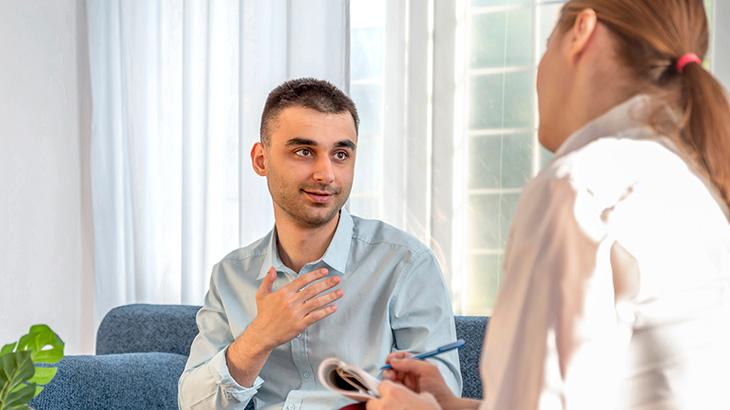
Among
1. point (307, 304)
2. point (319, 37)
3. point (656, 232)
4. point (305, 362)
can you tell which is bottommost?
point (305, 362)

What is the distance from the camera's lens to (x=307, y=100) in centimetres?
228

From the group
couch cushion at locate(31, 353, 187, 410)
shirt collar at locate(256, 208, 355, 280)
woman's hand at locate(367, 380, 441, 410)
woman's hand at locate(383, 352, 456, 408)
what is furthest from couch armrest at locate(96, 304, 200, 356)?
woman's hand at locate(367, 380, 441, 410)

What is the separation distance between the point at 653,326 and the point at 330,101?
1.49 metres

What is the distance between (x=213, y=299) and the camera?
2.35 metres

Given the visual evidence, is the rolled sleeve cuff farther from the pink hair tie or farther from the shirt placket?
A: the pink hair tie

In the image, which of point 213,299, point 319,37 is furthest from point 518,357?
point 319,37

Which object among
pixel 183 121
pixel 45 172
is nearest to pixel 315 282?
pixel 183 121

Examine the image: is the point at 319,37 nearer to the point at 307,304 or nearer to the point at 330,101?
the point at 330,101

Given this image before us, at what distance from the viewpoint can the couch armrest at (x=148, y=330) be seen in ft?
9.37

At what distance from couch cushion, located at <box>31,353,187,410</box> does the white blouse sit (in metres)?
1.69

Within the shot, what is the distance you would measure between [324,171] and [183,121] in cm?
145

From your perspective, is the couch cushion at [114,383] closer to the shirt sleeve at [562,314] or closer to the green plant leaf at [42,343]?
Answer: the green plant leaf at [42,343]

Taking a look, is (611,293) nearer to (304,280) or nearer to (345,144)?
(304,280)

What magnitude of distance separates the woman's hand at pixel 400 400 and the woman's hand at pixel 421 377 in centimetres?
21
